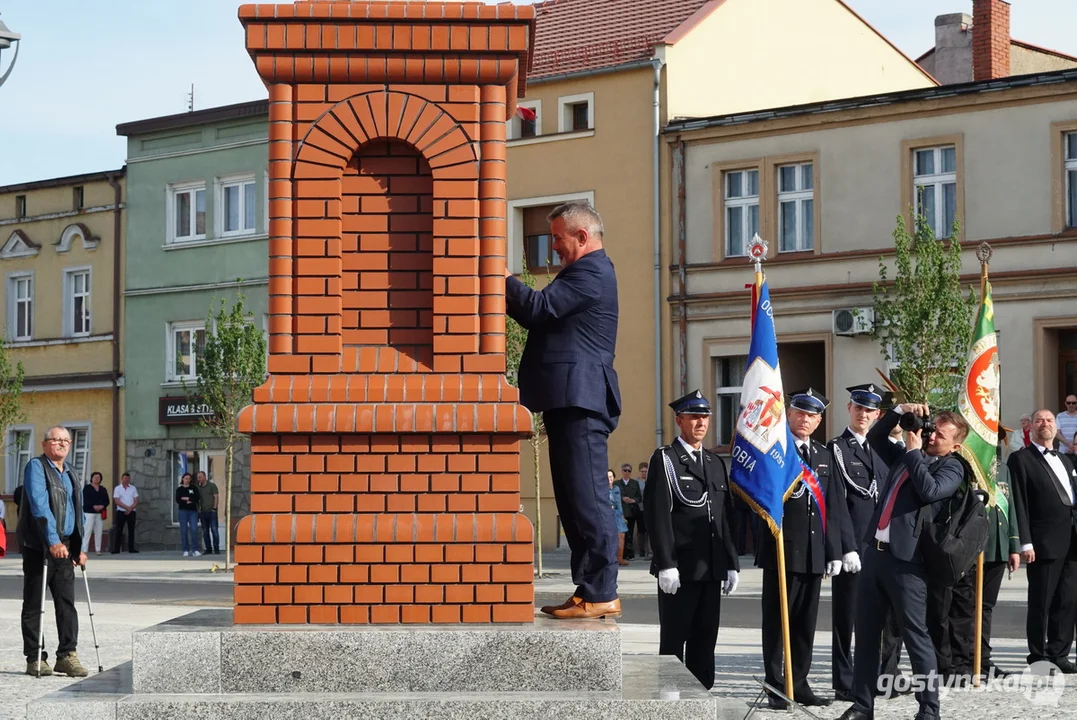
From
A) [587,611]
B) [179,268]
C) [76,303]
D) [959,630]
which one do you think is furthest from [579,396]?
[76,303]

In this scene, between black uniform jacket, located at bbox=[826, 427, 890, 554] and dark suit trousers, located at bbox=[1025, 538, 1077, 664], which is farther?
dark suit trousers, located at bbox=[1025, 538, 1077, 664]

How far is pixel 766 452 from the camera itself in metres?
11.2

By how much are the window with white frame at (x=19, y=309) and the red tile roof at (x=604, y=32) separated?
48.4 ft

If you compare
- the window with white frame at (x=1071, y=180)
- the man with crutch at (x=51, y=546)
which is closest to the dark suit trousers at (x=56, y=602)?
the man with crutch at (x=51, y=546)

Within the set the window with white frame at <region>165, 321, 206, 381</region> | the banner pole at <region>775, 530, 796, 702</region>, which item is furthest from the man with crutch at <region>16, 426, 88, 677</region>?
the window with white frame at <region>165, 321, 206, 381</region>

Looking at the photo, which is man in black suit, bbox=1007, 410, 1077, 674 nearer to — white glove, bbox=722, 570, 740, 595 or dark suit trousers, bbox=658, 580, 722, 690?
white glove, bbox=722, 570, 740, 595

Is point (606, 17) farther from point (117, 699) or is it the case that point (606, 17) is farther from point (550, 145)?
point (117, 699)

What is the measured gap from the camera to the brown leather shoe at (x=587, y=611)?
7379mm

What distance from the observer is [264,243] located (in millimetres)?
38625

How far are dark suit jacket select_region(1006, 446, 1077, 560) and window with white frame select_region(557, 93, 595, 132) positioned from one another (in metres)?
22.4

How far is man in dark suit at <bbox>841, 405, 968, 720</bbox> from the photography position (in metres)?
9.78

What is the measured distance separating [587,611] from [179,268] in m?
33.7

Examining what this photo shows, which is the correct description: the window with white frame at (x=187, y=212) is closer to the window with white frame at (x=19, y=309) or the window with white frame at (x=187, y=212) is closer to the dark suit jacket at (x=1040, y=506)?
the window with white frame at (x=19, y=309)

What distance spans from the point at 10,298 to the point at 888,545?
36.5 m
